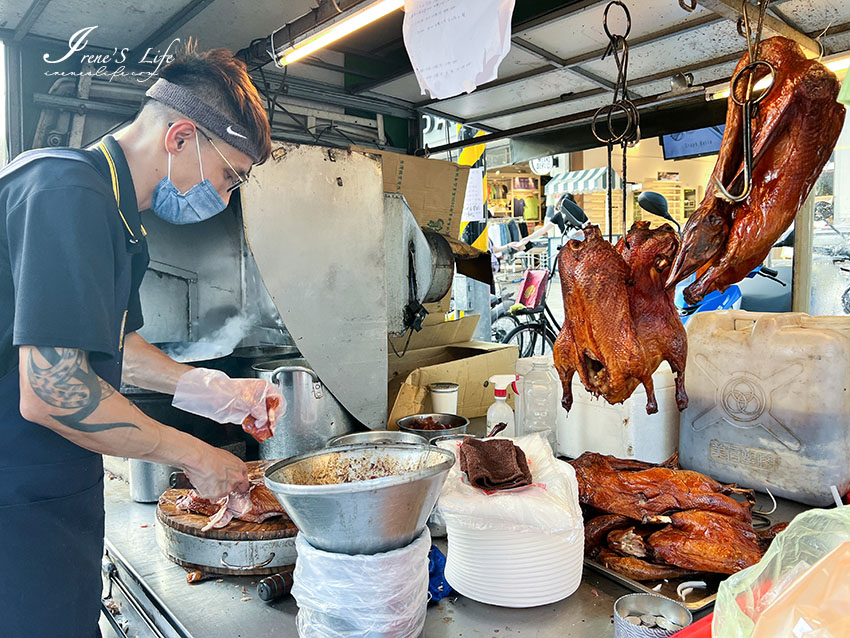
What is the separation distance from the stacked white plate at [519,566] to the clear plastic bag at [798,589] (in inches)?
21.0

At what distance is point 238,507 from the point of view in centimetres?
167

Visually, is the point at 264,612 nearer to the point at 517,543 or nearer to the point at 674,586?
the point at 517,543

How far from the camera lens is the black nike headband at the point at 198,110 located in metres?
1.40

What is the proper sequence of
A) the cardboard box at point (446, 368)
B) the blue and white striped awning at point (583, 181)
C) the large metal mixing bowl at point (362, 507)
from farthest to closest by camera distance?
the blue and white striped awning at point (583, 181), the cardboard box at point (446, 368), the large metal mixing bowl at point (362, 507)

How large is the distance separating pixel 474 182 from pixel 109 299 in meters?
4.35

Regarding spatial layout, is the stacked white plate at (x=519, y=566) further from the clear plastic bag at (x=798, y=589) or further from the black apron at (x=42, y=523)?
the black apron at (x=42, y=523)

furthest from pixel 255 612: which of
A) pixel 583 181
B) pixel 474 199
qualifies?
pixel 583 181

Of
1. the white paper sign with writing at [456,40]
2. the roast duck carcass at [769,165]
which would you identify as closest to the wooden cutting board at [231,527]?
the roast duck carcass at [769,165]

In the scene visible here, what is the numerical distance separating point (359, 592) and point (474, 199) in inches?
174

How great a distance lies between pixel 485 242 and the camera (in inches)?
207

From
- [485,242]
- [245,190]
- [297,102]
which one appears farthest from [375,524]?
[485,242]

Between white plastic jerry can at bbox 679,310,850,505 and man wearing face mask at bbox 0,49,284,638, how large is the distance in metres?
1.76

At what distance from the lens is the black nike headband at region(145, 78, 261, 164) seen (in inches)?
55.3

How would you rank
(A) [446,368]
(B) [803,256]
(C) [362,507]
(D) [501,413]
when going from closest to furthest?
(C) [362,507]
(D) [501,413]
(A) [446,368]
(B) [803,256]
